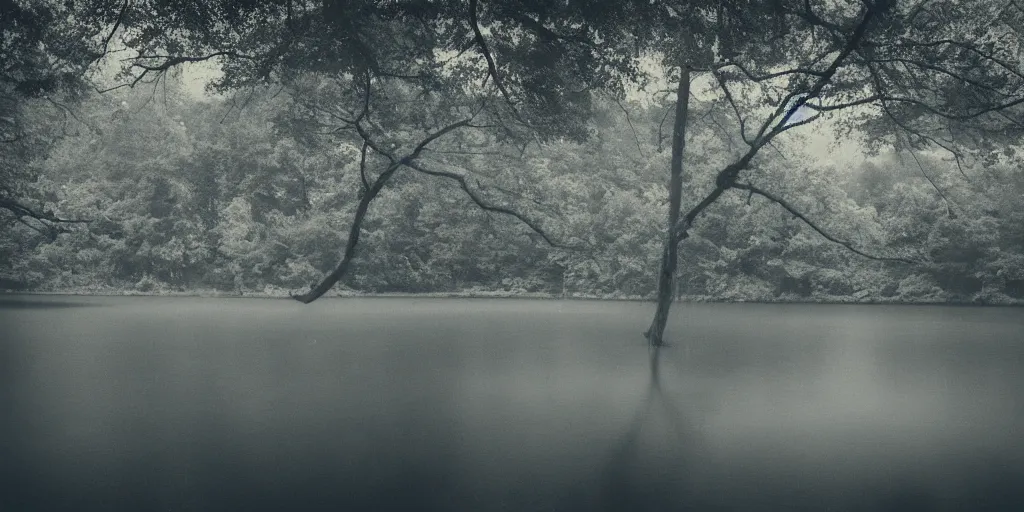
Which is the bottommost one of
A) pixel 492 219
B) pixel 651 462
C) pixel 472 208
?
pixel 651 462

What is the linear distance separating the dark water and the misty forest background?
62.4 ft

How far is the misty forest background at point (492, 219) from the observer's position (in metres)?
33.2

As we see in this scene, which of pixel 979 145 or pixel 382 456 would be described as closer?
pixel 382 456

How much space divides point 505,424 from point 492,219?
26.8m

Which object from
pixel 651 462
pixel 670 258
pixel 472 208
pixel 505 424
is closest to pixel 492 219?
pixel 472 208

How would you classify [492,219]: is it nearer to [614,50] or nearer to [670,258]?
[614,50]

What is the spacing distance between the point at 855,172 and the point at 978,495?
122ft

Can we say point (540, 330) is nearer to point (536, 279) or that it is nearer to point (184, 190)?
point (536, 279)

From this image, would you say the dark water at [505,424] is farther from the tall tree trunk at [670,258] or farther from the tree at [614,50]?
the tree at [614,50]

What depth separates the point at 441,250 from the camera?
3816 centimetres

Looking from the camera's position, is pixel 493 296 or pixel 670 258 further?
pixel 493 296

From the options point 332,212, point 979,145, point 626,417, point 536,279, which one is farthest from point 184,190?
point 626,417

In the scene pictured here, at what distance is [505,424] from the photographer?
23.1 ft

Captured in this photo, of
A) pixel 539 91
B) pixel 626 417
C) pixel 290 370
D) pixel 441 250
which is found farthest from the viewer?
pixel 441 250
